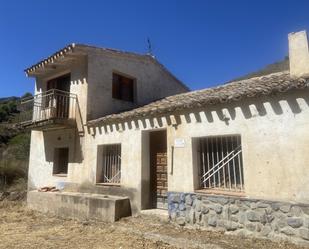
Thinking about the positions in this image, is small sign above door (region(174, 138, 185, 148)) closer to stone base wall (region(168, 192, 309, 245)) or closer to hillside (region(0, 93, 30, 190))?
stone base wall (region(168, 192, 309, 245))

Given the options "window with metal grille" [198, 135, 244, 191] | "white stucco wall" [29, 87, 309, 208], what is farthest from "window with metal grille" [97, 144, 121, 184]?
"window with metal grille" [198, 135, 244, 191]

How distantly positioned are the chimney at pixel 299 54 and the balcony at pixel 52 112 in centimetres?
746

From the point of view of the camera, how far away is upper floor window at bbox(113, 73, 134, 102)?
12.2 m

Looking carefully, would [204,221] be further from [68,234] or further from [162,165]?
[68,234]

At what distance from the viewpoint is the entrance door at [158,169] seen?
886 cm

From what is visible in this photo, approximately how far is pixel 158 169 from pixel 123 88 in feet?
15.8

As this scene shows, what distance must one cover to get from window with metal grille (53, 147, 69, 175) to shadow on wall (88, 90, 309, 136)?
463cm

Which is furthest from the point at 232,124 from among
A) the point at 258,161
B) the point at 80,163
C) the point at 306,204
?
the point at 80,163

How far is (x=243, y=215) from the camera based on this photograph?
20.5ft

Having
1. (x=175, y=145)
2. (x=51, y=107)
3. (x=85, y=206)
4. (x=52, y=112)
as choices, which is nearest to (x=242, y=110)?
(x=175, y=145)

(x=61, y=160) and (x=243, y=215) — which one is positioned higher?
(x=61, y=160)

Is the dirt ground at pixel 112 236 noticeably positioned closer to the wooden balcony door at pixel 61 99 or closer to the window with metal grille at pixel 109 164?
the window with metal grille at pixel 109 164

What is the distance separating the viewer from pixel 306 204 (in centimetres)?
545

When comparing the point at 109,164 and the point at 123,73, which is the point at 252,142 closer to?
the point at 109,164
